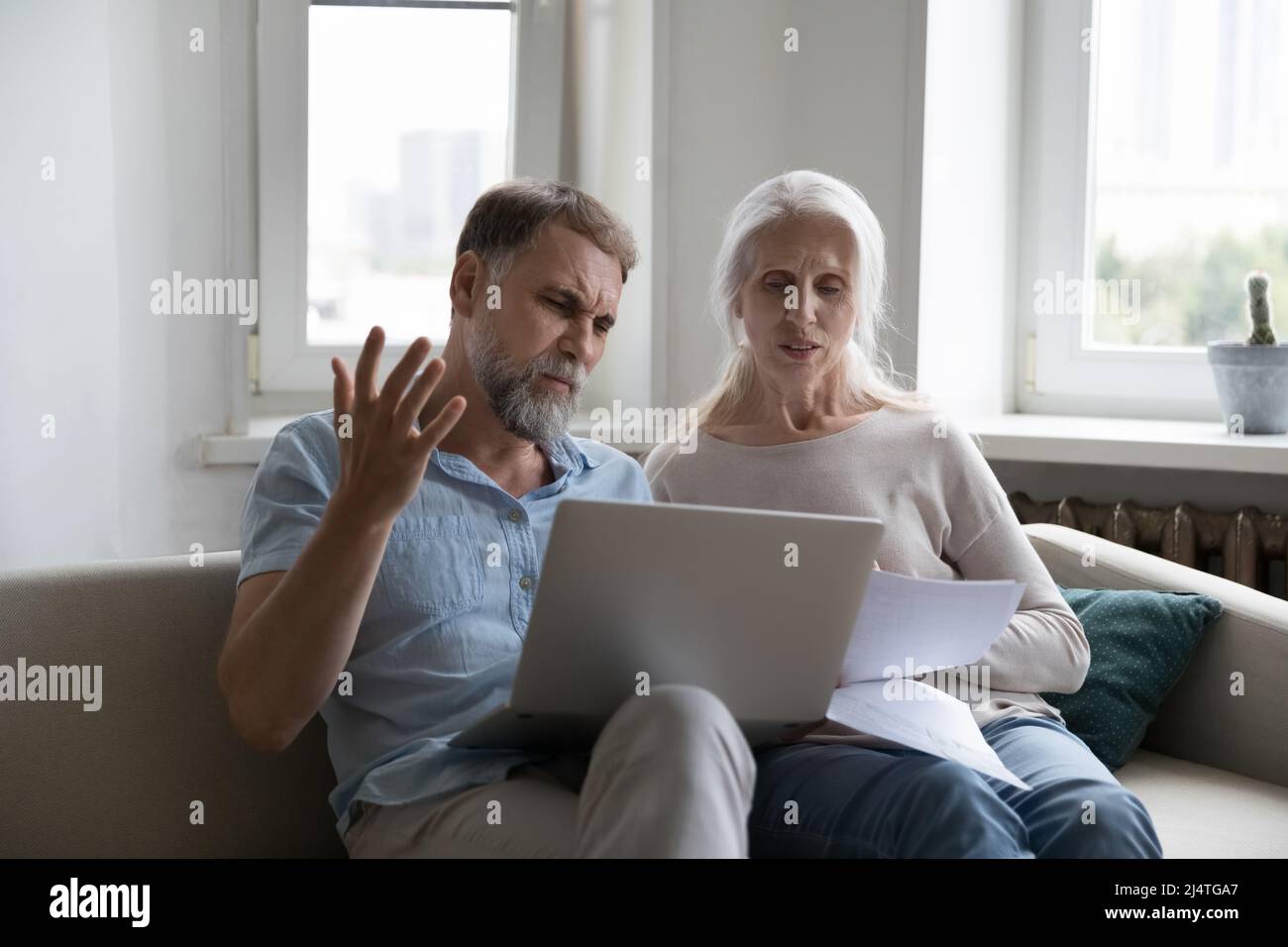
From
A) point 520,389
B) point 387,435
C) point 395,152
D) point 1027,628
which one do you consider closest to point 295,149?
point 395,152

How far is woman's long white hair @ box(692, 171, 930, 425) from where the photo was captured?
1845mm

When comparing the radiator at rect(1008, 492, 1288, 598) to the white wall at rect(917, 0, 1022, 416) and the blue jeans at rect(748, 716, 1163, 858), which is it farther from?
the blue jeans at rect(748, 716, 1163, 858)

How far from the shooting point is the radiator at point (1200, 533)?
7.55 ft

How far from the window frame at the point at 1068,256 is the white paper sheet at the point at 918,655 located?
148 cm

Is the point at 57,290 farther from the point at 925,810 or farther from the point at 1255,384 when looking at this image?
the point at 1255,384

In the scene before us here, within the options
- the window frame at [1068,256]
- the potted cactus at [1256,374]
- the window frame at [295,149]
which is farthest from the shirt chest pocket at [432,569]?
the window frame at [1068,256]

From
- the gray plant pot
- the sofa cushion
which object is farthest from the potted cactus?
the sofa cushion

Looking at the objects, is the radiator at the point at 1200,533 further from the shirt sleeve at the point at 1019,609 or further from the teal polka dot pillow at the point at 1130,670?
the shirt sleeve at the point at 1019,609

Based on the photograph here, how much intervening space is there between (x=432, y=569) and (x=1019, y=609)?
0.77 meters

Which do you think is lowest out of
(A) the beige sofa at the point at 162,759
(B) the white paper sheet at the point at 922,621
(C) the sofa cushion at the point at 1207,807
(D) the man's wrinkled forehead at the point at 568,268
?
(C) the sofa cushion at the point at 1207,807

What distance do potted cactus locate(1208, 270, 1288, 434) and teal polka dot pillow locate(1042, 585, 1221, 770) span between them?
2.22 ft
